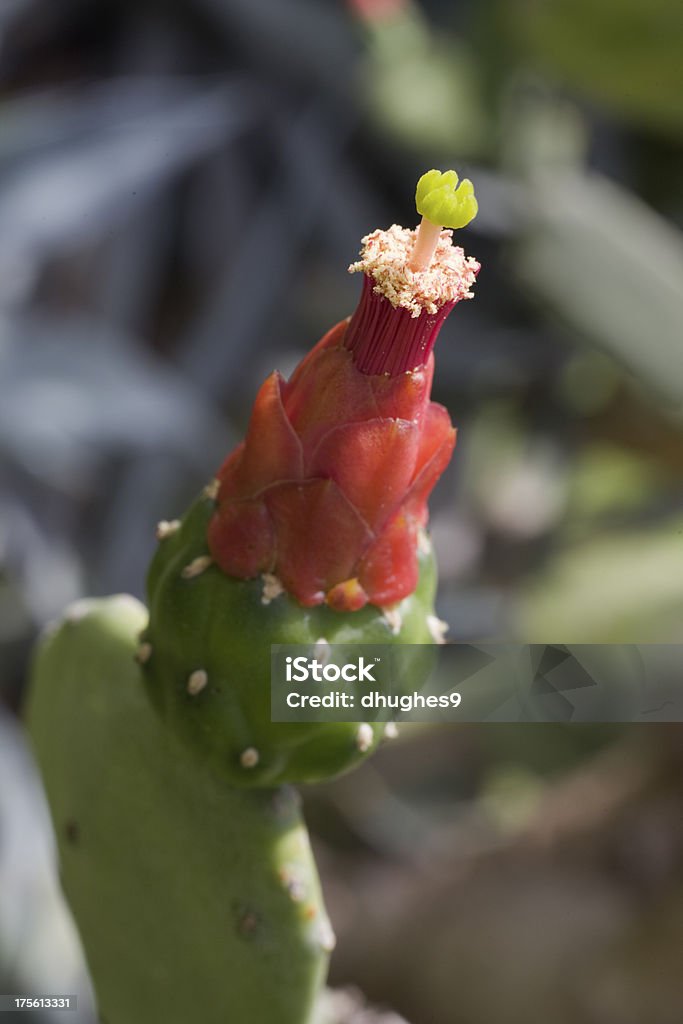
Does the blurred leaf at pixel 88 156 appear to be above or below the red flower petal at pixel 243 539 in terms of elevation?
below

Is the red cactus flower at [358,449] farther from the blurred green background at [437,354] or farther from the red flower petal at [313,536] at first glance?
the blurred green background at [437,354]

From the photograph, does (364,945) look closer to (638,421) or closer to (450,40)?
(638,421)

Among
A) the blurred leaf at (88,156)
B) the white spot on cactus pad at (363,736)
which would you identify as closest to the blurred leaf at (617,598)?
the white spot on cactus pad at (363,736)

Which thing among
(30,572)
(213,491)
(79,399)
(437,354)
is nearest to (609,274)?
(437,354)

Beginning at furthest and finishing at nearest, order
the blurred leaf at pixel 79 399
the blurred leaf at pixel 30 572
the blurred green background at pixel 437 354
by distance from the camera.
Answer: the blurred leaf at pixel 30 572
the blurred leaf at pixel 79 399
the blurred green background at pixel 437 354

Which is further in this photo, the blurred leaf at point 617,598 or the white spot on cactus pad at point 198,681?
the blurred leaf at point 617,598

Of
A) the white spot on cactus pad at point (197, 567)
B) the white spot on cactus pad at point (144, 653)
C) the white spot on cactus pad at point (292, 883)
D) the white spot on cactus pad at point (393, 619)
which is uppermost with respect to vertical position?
the white spot on cactus pad at point (197, 567)

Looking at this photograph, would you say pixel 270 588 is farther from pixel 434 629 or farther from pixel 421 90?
pixel 421 90

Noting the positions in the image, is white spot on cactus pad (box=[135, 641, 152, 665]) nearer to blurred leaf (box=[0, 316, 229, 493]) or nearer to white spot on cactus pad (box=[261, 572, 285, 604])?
white spot on cactus pad (box=[261, 572, 285, 604])

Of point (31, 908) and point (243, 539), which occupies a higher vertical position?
point (243, 539)
